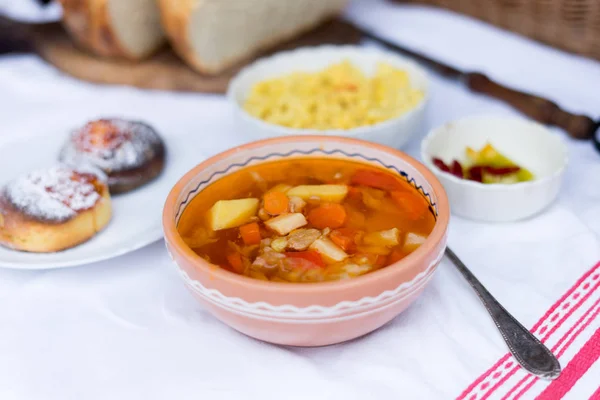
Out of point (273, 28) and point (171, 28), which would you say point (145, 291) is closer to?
point (171, 28)

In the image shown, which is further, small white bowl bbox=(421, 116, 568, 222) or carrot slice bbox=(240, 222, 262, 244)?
small white bowl bbox=(421, 116, 568, 222)

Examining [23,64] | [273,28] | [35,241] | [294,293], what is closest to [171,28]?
[273,28]

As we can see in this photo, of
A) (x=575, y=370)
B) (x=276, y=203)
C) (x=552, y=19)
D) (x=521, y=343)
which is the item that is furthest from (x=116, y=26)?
(x=575, y=370)

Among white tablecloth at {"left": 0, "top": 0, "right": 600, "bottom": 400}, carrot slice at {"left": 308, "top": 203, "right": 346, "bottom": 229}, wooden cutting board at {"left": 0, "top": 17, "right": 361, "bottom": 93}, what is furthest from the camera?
wooden cutting board at {"left": 0, "top": 17, "right": 361, "bottom": 93}

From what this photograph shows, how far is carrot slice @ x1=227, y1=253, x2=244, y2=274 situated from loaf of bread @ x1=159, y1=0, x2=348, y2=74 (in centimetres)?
142

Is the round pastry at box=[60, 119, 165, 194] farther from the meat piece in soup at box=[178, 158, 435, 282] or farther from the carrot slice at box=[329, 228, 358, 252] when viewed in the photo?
the carrot slice at box=[329, 228, 358, 252]

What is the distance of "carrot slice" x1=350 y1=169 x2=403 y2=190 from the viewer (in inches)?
56.9

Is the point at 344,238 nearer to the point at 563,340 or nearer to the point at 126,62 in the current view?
the point at 563,340

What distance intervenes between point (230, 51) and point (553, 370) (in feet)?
6.24

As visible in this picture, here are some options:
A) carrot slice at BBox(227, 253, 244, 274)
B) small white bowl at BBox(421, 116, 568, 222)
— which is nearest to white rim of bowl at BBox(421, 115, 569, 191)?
small white bowl at BBox(421, 116, 568, 222)

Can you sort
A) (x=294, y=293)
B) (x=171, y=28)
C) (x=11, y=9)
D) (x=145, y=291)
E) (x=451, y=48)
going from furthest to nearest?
(x=11, y=9), (x=451, y=48), (x=171, y=28), (x=145, y=291), (x=294, y=293)

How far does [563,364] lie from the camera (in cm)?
122

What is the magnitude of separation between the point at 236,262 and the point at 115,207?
63 centimetres

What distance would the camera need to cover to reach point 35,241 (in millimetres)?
1518
